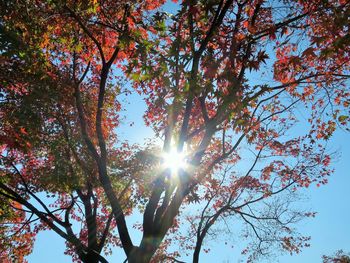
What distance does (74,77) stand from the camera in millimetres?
12609

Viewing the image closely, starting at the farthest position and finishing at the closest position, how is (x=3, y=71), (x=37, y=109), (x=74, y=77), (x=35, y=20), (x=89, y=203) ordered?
(x=89, y=203) < (x=74, y=77) < (x=37, y=109) < (x=3, y=71) < (x=35, y=20)

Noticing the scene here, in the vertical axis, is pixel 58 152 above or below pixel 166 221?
above

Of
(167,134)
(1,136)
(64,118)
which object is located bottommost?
(167,134)

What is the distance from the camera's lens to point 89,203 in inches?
612

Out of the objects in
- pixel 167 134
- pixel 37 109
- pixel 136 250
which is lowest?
pixel 136 250

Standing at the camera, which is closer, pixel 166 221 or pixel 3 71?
pixel 166 221

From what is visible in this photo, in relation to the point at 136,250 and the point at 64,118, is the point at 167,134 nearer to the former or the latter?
the point at 136,250

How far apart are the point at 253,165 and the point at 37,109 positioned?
31.1 feet

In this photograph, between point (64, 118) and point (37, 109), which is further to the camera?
point (64, 118)

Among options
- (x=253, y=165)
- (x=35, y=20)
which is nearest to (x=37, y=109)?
(x=35, y=20)

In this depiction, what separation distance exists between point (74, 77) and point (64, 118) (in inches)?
66.8

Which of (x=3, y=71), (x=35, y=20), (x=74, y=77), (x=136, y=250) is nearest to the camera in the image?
(x=136, y=250)

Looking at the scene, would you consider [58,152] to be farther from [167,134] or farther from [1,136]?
[167,134]

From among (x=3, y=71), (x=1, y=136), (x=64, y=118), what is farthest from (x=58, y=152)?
(x=3, y=71)
